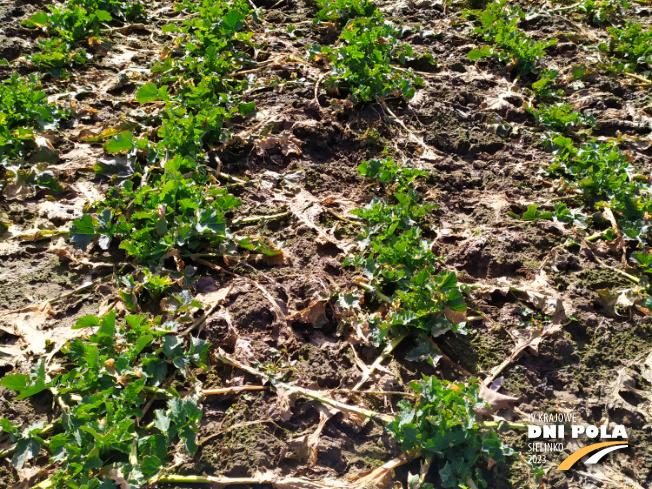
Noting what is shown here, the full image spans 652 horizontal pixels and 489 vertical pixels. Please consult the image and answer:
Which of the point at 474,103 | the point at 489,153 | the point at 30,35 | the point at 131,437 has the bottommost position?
the point at 131,437

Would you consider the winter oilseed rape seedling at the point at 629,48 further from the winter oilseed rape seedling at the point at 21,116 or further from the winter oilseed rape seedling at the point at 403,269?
the winter oilseed rape seedling at the point at 21,116

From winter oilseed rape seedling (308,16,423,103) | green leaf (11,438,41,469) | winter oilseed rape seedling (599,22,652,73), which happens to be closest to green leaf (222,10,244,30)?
winter oilseed rape seedling (308,16,423,103)

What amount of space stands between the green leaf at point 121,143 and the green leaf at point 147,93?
500 mm

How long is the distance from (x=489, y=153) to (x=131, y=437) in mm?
2744

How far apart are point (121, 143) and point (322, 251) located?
1371 mm

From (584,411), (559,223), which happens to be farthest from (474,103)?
(584,411)

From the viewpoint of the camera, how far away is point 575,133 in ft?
12.4

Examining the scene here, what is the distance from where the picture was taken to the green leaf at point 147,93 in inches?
143

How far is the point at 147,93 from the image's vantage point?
3650 millimetres

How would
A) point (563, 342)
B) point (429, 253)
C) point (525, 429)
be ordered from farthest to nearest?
point (429, 253)
point (563, 342)
point (525, 429)

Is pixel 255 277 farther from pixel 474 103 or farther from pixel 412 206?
pixel 474 103

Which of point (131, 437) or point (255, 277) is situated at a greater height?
point (255, 277)

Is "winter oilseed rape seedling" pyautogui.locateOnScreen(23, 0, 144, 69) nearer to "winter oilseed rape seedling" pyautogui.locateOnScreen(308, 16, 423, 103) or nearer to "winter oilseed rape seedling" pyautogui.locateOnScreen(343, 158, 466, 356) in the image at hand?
"winter oilseed rape seedling" pyautogui.locateOnScreen(308, 16, 423, 103)

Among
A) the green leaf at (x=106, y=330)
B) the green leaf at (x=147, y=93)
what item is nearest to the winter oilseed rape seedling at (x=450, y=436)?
the green leaf at (x=106, y=330)
